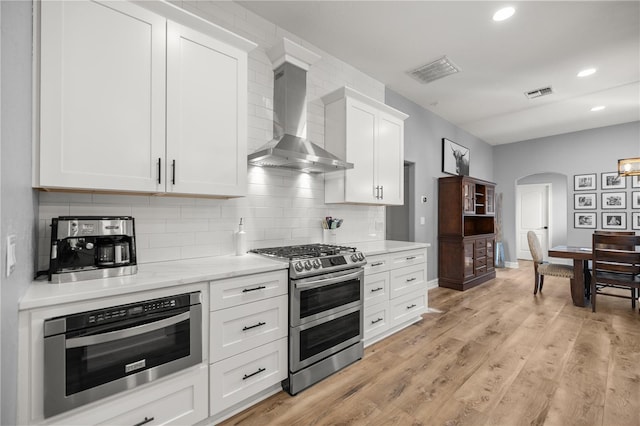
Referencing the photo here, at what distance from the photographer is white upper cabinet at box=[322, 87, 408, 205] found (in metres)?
3.06

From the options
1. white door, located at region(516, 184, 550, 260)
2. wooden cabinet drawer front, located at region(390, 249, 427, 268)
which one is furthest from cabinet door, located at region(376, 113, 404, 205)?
white door, located at region(516, 184, 550, 260)

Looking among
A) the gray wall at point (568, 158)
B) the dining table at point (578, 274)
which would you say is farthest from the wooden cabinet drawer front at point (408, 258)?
the gray wall at point (568, 158)

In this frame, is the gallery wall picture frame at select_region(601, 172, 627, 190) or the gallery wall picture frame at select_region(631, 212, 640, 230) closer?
the gallery wall picture frame at select_region(631, 212, 640, 230)

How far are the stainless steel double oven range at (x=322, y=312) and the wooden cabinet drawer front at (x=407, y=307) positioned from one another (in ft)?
2.25

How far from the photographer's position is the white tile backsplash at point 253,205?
195 centimetres

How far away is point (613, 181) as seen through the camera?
5906mm

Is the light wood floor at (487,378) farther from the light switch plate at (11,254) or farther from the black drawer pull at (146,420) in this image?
the light switch plate at (11,254)

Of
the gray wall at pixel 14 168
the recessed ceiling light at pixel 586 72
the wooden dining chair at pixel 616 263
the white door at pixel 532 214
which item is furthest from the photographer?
the white door at pixel 532 214

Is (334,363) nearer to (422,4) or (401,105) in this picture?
(422,4)

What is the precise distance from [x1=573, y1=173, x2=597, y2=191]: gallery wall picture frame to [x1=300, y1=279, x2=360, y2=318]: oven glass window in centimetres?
671

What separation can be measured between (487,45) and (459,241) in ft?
9.77

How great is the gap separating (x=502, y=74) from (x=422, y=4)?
202 cm

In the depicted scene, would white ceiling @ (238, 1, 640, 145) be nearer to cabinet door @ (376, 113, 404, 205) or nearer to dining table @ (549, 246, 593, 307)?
cabinet door @ (376, 113, 404, 205)

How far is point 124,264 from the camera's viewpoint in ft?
5.32
